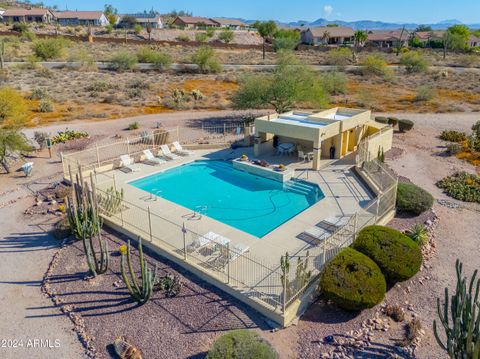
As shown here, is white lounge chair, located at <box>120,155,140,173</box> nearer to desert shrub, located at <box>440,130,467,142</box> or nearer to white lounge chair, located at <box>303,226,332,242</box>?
white lounge chair, located at <box>303,226,332,242</box>

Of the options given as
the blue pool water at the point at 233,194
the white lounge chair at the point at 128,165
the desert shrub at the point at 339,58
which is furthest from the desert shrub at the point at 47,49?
the blue pool water at the point at 233,194

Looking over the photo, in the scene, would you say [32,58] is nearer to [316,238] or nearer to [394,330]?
[316,238]

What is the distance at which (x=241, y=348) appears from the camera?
9.32 m

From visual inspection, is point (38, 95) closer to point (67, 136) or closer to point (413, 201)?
point (67, 136)

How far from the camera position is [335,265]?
468 inches

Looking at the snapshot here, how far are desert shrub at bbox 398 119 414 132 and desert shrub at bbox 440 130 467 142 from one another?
7.95ft

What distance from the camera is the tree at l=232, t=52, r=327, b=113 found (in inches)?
1206

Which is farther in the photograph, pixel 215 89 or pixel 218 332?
pixel 215 89

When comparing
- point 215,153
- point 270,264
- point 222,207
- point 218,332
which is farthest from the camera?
point 215,153

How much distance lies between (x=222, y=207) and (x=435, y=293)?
993 cm

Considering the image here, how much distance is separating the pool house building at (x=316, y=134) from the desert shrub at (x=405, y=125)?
5.58m

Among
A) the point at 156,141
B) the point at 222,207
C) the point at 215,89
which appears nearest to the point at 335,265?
the point at 222,207

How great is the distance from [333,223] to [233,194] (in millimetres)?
6378

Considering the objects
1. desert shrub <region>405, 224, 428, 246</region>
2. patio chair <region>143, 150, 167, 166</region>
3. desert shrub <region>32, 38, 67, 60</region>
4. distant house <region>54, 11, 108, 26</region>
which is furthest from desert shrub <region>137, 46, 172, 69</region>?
distant house <region>54, 11, 108, 26</region>
